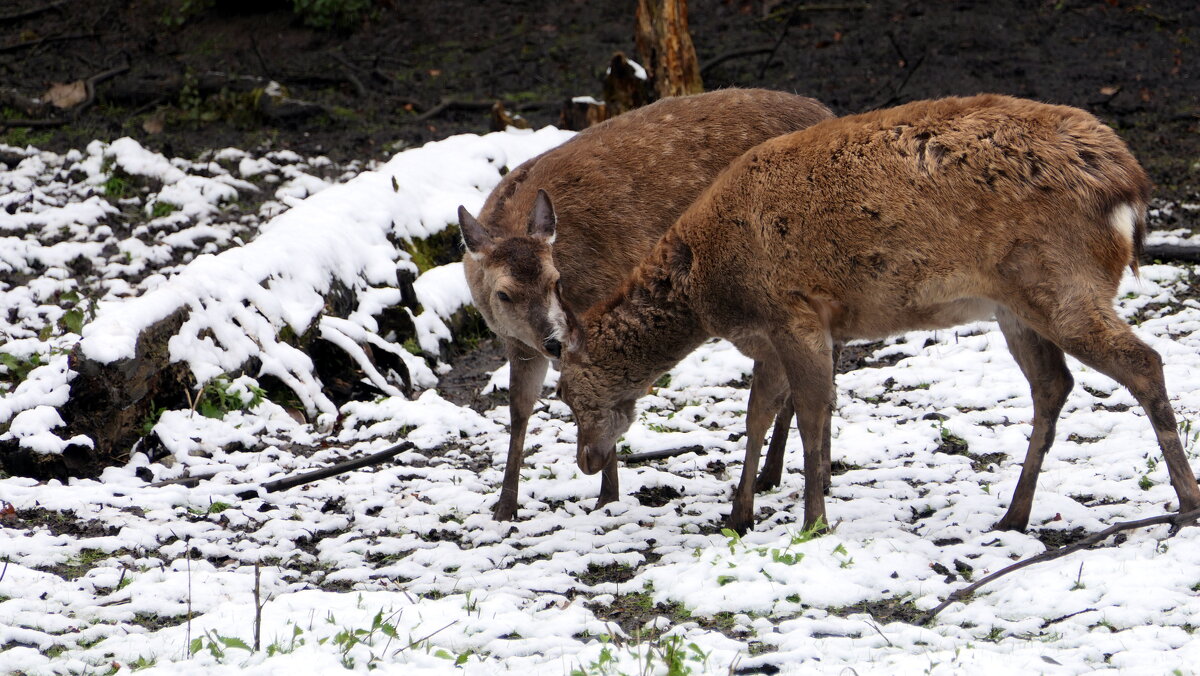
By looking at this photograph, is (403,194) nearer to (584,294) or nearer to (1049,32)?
(584,294)

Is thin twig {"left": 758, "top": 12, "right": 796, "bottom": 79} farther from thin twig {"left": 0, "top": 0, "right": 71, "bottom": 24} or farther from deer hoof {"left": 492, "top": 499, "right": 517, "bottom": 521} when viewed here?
thin twig {"left": 0, "top": 0, "right": 71, "bottom": 24}

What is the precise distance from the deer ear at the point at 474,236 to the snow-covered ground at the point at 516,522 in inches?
52.0

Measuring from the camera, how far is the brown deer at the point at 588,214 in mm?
6285

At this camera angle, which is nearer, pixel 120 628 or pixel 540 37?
pixel 120 628

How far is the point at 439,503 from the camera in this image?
255 inches

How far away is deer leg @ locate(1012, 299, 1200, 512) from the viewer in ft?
16.2

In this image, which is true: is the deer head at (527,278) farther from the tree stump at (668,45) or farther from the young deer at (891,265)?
the tree stump at (668,45)

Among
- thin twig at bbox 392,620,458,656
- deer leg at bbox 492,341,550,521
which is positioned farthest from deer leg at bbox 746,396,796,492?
thin twig at bbox 392,620,458,656

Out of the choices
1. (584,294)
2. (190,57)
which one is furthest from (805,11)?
(584,294)

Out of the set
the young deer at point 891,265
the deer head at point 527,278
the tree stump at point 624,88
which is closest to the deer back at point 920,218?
the young deer at point 891,265

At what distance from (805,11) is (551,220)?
35.6ft

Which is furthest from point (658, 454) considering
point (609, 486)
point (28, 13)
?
point (28, 13)

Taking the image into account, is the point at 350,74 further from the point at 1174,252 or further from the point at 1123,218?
the point at 1123,218

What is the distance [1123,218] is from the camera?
16.5 ft
